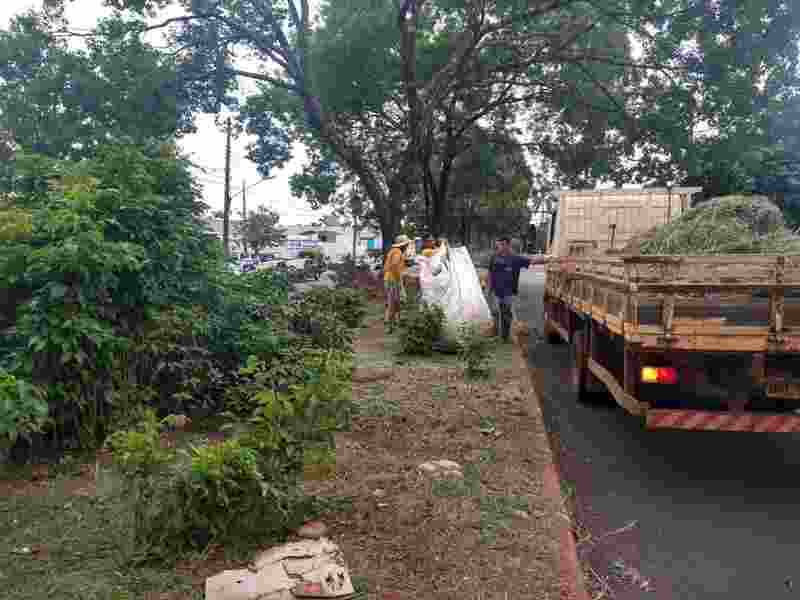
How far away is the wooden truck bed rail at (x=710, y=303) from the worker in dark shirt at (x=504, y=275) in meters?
5.34

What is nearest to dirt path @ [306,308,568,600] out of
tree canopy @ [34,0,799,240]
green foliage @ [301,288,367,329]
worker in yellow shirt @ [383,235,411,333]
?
green foliage @ [301,288,367,329]

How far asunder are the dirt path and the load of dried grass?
194 centimetres

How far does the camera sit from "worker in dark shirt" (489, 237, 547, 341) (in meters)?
9.86

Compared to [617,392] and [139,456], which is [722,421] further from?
[139,456]

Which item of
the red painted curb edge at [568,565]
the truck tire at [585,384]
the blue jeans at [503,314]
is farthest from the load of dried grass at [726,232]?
the blue jeans at [503,314]

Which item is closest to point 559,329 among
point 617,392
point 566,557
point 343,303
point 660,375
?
point 343,303

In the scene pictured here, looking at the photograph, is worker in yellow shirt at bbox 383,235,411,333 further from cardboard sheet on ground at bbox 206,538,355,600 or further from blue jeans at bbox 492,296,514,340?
cardboard sheet on ground at bbox 206,538,355,600

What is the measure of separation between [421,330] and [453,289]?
1.26 meters

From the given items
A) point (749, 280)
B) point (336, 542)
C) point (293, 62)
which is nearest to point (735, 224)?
point (749, 280)

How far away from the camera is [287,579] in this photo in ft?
9.20

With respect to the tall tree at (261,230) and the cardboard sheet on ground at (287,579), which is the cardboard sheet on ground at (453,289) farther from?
the tall tree at (261,230)

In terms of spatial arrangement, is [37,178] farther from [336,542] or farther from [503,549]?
[503,549]

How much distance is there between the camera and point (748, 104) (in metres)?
13.4

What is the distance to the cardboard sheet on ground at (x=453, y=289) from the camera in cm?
956
